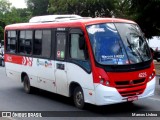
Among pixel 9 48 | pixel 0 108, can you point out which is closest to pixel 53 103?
pixel 0 108

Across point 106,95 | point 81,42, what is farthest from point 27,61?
point 106,95

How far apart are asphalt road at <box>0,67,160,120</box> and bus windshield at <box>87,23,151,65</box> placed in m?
1.38

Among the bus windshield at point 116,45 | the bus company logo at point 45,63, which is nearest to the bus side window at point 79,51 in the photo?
the bus windshield at point 116,45

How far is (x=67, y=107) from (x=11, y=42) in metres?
5.63

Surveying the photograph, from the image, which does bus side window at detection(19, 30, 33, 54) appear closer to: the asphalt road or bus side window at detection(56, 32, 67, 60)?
the asphalt road

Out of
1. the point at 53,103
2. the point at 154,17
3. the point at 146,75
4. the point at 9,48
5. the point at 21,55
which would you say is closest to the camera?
the point at 146,75

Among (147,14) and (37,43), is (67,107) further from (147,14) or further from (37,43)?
(147,14)

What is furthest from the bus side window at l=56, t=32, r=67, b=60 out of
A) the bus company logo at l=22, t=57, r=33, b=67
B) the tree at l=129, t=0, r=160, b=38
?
the tree at l=129, t=0, r=160, b=38

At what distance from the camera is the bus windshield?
34.4ft

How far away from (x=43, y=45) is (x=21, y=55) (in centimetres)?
218

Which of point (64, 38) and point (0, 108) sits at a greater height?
point (64, 38)

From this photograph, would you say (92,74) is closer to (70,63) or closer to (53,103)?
(70,63)

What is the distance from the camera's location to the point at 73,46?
37.6 ft

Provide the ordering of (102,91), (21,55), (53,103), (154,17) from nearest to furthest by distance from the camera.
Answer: (102,91) → (53,103) → (21,55) → (154,17)
